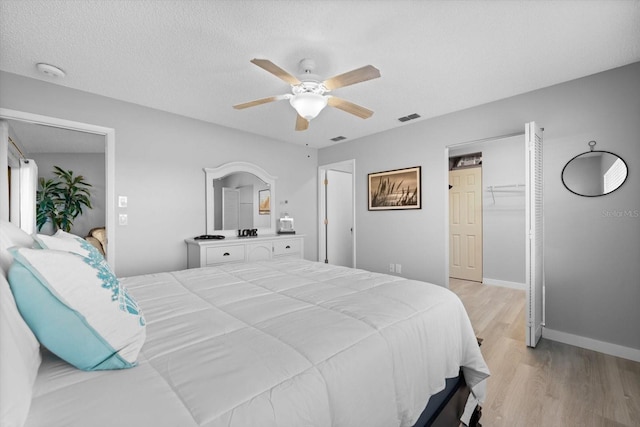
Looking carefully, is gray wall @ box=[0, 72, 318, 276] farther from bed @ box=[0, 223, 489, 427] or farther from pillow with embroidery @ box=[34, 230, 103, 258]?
pillow with embroidery @ box=[34, 230, 103, 258]

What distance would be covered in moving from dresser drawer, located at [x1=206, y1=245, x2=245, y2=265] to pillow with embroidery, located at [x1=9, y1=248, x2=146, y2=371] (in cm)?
254

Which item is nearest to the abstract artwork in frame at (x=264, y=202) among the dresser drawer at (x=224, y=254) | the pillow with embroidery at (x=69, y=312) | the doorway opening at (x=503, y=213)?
the dresser drawer at (x=224, y=254)

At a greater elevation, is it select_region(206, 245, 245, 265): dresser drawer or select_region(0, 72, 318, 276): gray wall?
select_region(0, 72, 318, 276): gray wall

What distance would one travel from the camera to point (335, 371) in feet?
2.95

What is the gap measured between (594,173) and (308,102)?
8.62 ft

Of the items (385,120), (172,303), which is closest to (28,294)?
Result: (172,303)

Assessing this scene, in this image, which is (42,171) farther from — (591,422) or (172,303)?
(591,422)

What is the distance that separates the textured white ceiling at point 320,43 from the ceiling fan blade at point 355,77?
0.32 m

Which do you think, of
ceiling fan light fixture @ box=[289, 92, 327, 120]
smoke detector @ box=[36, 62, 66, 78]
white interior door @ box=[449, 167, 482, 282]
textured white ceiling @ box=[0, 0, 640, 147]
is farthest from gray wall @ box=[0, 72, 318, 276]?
white interior door @ box=[449, 167, 482, 282]

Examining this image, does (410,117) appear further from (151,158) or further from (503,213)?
(151,158)

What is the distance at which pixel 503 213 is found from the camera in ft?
15.0

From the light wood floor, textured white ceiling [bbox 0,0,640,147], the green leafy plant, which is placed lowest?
the light wood floor

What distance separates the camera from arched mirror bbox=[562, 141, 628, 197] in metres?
2.41

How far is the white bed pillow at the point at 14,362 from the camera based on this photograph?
21.8 inches
